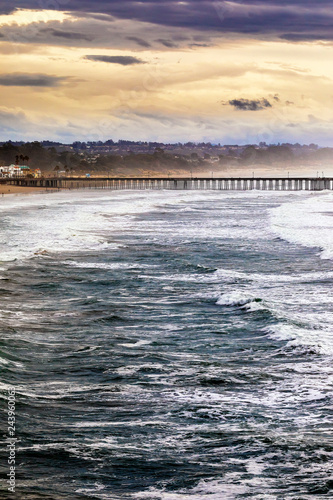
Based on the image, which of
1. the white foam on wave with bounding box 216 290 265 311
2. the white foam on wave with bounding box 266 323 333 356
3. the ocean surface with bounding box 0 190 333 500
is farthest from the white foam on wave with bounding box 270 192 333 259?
the white foam on wave with bounding box 266 323 333 356

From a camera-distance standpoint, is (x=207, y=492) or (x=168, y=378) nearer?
(x=207, y=492)

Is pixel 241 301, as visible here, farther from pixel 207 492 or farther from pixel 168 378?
pixel 207 492

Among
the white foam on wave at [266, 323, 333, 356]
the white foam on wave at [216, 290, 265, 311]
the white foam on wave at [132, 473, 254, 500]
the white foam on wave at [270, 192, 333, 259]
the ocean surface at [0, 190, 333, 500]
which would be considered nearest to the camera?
the white foam on wave at [132, 473, 254, 500]

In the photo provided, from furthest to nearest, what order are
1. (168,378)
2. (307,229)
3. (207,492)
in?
1. (307,229)
2. (168,378)
3. (207,492)

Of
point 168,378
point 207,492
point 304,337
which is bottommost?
point 207,492

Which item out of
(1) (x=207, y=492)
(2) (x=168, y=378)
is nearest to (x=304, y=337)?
(2) (x=168, y=378)

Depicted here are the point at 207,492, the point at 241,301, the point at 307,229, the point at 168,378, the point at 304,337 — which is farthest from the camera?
the point at 307,229

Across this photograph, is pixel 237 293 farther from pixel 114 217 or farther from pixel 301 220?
pixel 114 217

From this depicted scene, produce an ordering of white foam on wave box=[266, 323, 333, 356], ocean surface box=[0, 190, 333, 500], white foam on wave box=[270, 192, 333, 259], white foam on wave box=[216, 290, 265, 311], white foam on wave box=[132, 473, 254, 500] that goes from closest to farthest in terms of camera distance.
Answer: white foam on wave box=[132, 473, 254, 500] < ocean surface box=[0, 190, 333, 500] < white foam on wave box=[266, 323, 333, 356] < white foam on wave box=[216, 290, 265, 311] < white foam on wave box=[270, 192, 333, 259]

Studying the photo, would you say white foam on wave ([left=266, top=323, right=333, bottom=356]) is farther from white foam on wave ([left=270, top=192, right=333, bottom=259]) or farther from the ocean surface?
white foam on wave ([left=270, top=192, right=333, bottom=259])
